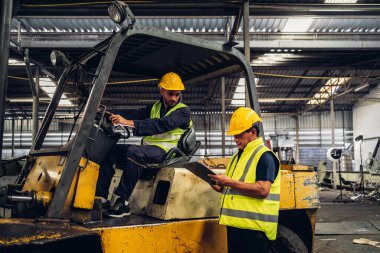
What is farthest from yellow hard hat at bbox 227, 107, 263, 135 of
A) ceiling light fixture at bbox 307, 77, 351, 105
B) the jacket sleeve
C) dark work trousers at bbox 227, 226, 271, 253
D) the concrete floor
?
ceiling light fixture at bbox 307, 77, 351, 105

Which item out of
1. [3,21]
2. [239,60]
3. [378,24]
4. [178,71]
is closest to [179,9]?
[178,71]

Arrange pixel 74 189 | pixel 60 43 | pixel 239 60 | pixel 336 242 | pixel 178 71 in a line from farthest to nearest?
pixel 60 43, pixel 336 242, pixel 178 71, pixel 239 60, pixel 74 189

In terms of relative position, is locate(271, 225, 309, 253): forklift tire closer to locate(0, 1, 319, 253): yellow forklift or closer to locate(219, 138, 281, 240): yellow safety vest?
locate(0, 1, 319, 253): yellow forklift

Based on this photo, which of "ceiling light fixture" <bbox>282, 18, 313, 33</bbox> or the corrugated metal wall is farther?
the corrugated metal wall

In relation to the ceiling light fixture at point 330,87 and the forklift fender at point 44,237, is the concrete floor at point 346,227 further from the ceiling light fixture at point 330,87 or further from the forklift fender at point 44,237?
the ceiling light fixture at point 330,87

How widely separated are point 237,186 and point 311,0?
624 centimetres

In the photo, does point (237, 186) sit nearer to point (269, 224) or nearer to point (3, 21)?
point (269, 224)

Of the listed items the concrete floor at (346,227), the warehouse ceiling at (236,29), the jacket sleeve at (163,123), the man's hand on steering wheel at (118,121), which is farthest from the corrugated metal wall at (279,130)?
the man's hand on steering wheel at (118,121)

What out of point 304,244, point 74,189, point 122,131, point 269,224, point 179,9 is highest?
point 179,9

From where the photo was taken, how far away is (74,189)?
2771 mm

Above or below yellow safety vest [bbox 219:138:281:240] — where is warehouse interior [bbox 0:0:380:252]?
above

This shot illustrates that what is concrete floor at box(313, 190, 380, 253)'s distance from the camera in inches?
250

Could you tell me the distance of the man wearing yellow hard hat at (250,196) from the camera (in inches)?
112

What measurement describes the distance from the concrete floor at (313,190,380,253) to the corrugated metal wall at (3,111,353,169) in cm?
1425
